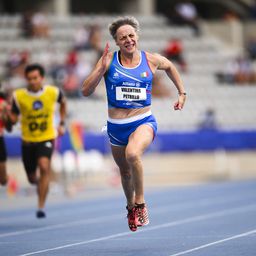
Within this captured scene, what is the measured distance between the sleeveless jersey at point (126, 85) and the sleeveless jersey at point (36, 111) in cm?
358

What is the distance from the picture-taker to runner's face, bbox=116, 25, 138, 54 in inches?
418

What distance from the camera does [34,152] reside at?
14.3 m

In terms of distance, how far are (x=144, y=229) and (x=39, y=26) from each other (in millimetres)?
20711

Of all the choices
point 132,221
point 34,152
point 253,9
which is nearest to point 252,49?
point 253,9

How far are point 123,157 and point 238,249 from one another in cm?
172

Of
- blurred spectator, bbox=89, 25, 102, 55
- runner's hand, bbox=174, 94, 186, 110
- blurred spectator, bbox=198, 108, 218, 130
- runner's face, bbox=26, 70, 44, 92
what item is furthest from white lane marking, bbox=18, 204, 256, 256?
blurred spectator, bbox=89, 25, 102, 55

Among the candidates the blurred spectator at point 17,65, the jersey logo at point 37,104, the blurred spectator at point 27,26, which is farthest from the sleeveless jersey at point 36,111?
the blurred spectator at point 27,26

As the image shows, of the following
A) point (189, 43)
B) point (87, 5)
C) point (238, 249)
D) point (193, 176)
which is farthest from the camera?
point (87, 5)

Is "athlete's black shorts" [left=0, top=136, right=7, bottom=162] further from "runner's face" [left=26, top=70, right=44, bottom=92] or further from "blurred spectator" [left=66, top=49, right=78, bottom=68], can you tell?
"blurred spectator" [left=66, top=49, right=78, bottom=68]

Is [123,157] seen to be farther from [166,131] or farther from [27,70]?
[166,131]

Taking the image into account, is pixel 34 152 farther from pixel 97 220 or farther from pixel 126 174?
pixel 126 174

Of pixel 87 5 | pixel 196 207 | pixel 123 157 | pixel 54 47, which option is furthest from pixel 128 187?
pixel 87 5

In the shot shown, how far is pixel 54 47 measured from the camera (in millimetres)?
32656

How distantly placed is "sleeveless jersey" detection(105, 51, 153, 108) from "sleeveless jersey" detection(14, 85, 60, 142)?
141 inches
